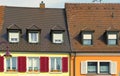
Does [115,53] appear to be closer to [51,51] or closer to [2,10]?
[51,51]

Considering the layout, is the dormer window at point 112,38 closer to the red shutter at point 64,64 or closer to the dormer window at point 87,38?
the dormer window at point 87,38

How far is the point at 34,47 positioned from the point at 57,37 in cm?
248

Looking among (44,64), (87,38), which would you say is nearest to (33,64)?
(44,64)

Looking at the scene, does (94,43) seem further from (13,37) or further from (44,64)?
(13,37)

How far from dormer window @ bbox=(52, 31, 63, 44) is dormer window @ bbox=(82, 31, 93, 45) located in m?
2.11

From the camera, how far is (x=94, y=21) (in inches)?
1881

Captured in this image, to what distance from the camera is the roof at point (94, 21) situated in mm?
44969

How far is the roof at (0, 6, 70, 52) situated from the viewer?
44406 mm

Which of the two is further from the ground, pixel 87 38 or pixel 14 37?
pixel 14 37

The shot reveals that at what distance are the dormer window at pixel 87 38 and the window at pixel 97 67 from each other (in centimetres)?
213

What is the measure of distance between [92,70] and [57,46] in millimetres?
4014

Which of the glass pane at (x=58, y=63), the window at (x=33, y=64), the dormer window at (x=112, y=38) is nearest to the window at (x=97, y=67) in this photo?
the dormer window at (x=112, y=38)

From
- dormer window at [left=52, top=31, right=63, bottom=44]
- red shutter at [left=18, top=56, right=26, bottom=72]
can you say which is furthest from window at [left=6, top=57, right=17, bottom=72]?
dormer window at [left=52, top=31, right=63, bottom=44]

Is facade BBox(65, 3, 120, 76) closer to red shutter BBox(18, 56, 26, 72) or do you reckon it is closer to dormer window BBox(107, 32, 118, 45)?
dormer window BBox(107, 32, 118, 45)
